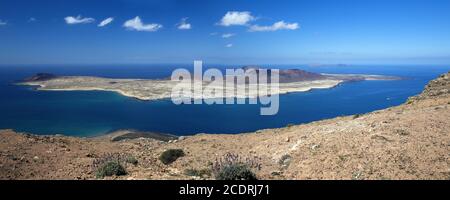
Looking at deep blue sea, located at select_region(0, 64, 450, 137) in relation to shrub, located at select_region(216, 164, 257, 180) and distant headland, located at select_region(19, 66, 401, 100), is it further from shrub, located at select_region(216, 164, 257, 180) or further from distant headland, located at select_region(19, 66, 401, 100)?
shrub, located at select_region(216, 164, 257, 180)

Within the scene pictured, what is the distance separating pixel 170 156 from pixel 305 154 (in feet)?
19.6

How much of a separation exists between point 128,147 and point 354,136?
1120 cm

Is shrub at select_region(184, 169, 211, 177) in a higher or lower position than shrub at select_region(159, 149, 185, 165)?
higher

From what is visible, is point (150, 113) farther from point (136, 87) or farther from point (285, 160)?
point (285, 160)

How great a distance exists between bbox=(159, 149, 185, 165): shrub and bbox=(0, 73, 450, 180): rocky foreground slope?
0.26m

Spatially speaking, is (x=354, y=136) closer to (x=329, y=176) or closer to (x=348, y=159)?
(x=348, y=159)

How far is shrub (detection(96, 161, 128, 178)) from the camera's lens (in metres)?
11.0

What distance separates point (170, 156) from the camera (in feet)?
54.7

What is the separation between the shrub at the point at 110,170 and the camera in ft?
36.1

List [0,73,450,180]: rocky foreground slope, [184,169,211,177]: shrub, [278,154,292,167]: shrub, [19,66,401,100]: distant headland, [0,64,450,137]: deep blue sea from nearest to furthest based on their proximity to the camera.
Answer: [0,73,450,180]: rocky foreground slope → [184,169,211,177]: shrub → [278,154,292,167]: shrub → [0,64,450,137]: deep blue sea → [19,66,401,100]: distant headland

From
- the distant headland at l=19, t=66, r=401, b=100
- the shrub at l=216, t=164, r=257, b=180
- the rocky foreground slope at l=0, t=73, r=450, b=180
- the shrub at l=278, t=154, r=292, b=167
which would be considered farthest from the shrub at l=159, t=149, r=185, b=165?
the distant headland at l=19, t=66, r=401, b=100

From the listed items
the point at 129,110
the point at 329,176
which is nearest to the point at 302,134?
the point at 329,176

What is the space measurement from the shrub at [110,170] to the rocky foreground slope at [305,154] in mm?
260

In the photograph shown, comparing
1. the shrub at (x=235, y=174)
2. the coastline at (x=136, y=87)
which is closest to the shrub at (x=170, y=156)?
the shrub at (x=235, y=174)
